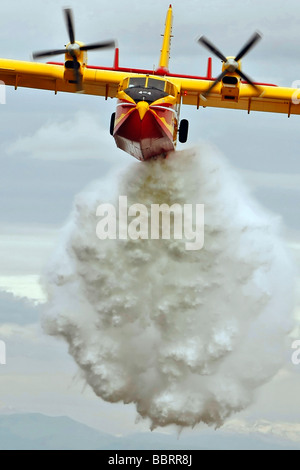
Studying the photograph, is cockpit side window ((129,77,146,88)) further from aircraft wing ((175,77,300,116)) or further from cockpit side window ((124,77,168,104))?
aircraft wing ((175,77,300,116))

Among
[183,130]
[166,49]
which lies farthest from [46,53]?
[166,49]

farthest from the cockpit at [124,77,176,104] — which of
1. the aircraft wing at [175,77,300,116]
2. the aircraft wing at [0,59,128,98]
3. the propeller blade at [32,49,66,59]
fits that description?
the propeller blade at [32,49,66,59]

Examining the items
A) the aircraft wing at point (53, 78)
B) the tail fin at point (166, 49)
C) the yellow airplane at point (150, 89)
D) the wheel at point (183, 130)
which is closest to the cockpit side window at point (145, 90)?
the yellow airplane at point (150, 89)

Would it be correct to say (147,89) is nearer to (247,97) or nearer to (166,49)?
(247,97)

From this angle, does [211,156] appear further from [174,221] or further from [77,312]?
[77,312]

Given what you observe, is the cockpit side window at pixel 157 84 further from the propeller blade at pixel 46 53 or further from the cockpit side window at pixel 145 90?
the propeller blade at pixel 46 53
